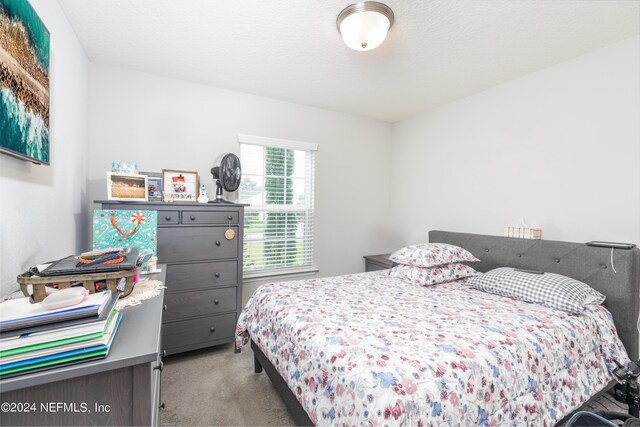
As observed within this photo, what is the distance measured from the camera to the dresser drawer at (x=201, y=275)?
2.40m

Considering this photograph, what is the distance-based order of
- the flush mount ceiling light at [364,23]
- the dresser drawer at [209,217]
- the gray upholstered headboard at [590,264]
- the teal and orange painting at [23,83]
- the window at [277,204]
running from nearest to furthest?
the teal and orange painting at [23,83] → the flush mount ceiling light at [364,23] → the gray upholstered headboard at [590,264] → the dresser drawer at [209,217] → the window at [277,204]

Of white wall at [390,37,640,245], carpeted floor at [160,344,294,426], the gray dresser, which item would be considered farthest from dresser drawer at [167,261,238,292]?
white wall at [390,37,640,245]

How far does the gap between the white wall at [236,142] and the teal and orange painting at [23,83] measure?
1.21 metres

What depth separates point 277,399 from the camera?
6.62ft

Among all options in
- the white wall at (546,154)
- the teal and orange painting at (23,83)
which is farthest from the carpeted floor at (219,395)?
the teal and orange painting at (23,83)

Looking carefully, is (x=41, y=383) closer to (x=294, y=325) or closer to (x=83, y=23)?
(x=294, y=325)

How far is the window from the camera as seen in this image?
3.21 meters

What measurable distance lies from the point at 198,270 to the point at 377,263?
6.70ft

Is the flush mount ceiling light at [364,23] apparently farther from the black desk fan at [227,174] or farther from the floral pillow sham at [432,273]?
the floral pillow sham at [432,273]

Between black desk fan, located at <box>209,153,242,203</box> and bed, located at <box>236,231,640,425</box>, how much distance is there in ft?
3.69

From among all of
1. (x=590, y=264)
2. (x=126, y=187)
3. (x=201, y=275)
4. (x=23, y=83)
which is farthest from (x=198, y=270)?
(x=590, y=264)

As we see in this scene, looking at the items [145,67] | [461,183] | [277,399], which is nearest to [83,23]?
[145,67]

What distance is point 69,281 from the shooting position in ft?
3.34

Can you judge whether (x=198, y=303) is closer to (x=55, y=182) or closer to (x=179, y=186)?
(x=179, y=186)
